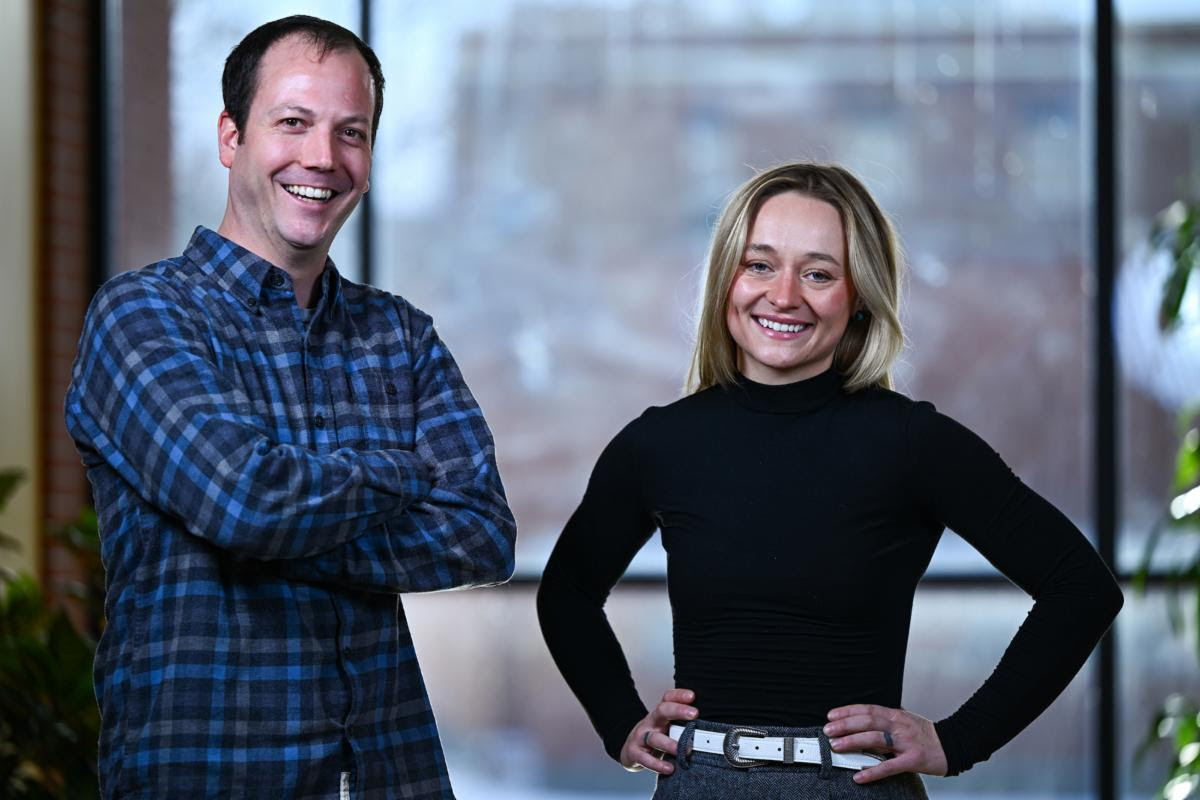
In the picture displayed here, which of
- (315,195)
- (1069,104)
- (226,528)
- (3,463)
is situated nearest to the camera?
(226,528)

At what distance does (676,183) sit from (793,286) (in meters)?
2.37

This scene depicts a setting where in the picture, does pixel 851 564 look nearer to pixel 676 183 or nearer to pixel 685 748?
pixel 685 748

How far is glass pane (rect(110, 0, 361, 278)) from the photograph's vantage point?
432 cm

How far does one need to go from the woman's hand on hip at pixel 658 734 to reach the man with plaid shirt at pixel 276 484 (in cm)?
26

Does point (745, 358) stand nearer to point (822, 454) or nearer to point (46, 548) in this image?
point (822, 454)

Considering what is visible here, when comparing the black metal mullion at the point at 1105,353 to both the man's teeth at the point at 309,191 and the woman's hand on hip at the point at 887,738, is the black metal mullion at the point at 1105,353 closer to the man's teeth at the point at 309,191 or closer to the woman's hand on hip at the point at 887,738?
the woman's hand on hip at the point at 887,738

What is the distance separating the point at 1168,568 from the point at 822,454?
2.48 meters

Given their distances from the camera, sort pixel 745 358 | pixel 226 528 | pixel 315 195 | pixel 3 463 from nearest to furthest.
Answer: pixel 226 528, pixel 315 195, pixel 745 358, pixel 3 463

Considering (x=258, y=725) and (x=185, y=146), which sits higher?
(x=185, y=146)

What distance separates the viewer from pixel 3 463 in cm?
377

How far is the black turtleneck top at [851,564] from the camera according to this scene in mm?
1838

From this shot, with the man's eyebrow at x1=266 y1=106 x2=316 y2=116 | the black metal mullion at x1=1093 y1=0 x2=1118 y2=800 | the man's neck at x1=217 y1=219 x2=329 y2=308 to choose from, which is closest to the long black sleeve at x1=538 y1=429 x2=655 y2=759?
the man's neck at x1=217 y1=219 x2=329 y2=308

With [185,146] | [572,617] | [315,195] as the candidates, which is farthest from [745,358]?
[185,146]

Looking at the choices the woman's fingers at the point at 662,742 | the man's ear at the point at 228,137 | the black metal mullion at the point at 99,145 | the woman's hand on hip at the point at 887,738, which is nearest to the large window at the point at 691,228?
the black metal mullion at the point at 99,145
